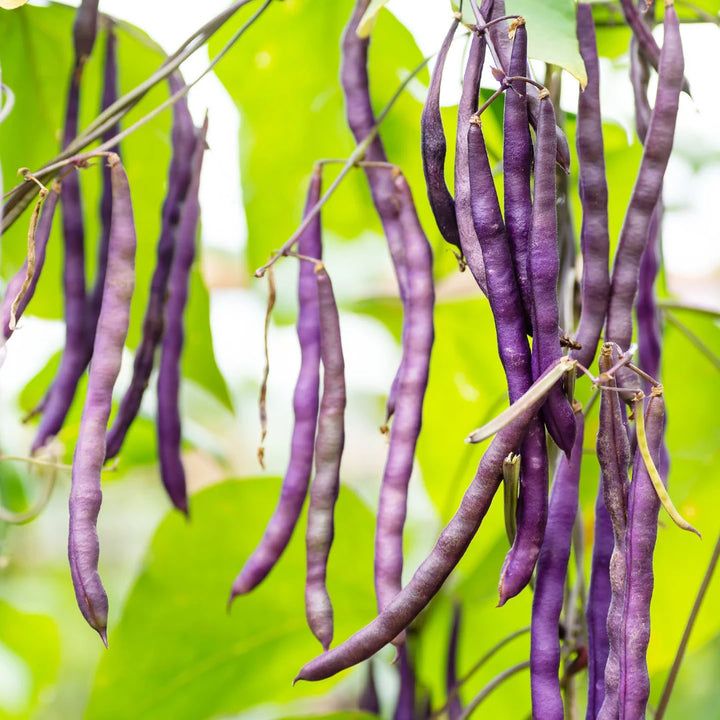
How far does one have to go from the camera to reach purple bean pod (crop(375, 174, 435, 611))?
0.64 meters

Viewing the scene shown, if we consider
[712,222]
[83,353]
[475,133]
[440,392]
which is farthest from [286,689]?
[712,222]

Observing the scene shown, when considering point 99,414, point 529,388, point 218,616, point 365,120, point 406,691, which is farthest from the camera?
point 218,616

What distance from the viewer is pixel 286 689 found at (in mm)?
1112

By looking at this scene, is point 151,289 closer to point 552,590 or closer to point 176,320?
point 176,320

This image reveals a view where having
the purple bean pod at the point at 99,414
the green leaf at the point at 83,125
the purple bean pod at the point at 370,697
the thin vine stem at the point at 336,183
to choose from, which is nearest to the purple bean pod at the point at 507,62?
the thin vine stem at the point at 336,183

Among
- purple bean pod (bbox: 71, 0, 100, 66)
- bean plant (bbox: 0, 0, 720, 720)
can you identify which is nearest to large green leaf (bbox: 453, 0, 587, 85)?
bean plant (bbox: 0, 0, 720, 720)

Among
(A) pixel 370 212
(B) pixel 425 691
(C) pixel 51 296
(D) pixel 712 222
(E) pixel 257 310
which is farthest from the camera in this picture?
(D) pixel 712 222

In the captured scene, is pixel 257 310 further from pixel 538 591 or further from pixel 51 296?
pixel 538 591

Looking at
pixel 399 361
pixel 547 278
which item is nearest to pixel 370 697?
pixel 399 361

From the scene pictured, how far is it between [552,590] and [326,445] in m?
0.20

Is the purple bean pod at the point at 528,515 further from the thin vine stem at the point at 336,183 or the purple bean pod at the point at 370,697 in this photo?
the purple bean pod at the point at 370,697

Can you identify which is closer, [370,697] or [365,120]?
[365,120]

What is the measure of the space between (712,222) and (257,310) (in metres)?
1.10

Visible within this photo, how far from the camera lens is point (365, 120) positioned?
2.45 feet
